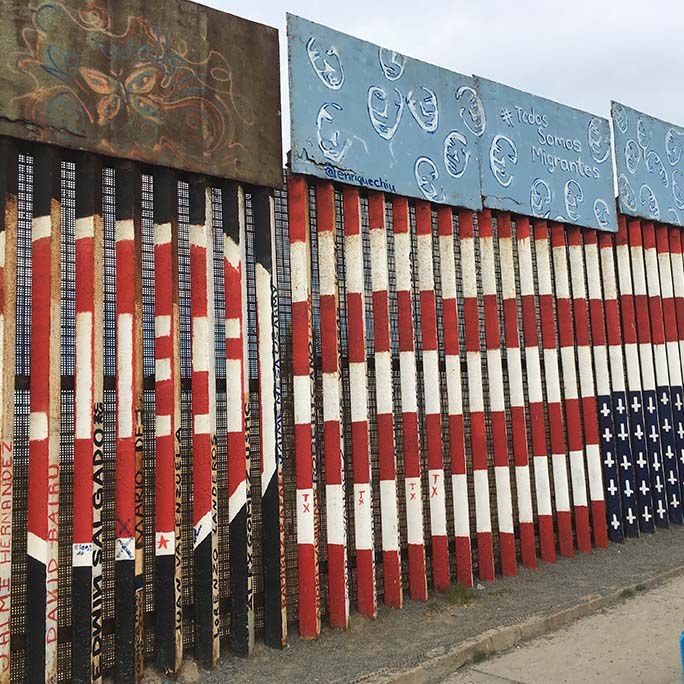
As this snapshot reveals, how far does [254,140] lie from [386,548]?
3480 mm

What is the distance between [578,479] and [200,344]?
4.41 m

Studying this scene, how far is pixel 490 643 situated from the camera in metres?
5.30

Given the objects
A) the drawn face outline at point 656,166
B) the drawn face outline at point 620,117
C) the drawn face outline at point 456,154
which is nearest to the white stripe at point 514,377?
the drawn face outline at point 456,154

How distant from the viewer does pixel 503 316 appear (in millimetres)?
7230

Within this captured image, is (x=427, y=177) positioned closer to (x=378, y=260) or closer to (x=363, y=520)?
(x=378, y=260)

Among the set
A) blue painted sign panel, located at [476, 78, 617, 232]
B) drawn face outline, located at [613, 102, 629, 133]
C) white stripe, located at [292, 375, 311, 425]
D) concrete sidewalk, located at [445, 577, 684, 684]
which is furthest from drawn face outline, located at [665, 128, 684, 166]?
white stripe, located at [292, 375, 311, 425]

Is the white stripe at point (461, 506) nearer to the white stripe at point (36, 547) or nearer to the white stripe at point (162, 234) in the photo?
the white stripe at point (162, 234)

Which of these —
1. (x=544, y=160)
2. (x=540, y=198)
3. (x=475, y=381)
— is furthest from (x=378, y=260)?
(x=544, y=160)

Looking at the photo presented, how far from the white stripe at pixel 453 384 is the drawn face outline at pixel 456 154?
1741 mm

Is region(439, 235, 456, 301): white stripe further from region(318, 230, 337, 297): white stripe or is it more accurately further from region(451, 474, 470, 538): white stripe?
region(451, 474, 470, 538): white stripe

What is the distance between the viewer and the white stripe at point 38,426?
4547 mm

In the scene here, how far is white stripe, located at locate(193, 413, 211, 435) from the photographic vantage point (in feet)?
17.0

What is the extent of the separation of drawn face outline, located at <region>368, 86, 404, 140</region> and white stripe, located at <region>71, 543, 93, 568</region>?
403 centimetres

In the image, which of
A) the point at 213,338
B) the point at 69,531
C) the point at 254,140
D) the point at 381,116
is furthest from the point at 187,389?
the point at 381,116
